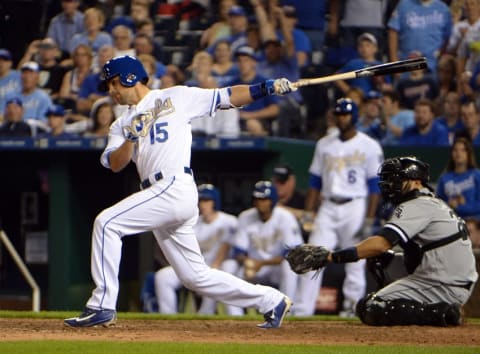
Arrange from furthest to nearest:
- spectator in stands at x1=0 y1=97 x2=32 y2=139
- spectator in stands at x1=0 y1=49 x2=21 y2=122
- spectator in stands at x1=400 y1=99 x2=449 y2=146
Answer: spectator in stands at x1=0 y1=49 x2=21 y2=122
spectator in stands at x1=0 y1=97 x2=32 y2=139
spectator in stands at x1=400 y1=99 x2=449 y2=146

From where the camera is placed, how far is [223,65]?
12.0 meters

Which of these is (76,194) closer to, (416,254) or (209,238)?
(209,238)

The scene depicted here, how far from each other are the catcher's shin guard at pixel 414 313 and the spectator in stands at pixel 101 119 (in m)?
4.98

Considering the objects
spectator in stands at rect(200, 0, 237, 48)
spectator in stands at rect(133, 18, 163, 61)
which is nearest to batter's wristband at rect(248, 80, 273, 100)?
spectator in stands at rect(200, 0, 237, 48)

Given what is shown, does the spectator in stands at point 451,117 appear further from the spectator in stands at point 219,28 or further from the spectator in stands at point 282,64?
the spectator in stands at point 219,28

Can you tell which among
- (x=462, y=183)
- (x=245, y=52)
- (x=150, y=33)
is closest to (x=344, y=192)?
(x=462, y=183)

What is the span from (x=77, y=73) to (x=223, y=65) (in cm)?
171

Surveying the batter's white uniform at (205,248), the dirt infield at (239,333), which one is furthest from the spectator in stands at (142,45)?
the dirt infield at (239,333)

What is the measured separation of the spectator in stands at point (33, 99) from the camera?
11.9 m

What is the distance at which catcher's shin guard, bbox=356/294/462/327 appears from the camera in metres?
7.02

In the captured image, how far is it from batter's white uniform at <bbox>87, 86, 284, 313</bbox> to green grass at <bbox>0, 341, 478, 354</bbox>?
0.64 m

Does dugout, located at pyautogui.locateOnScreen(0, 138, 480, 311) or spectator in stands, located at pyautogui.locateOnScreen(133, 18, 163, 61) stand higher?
spectator in stands, located at pyautogui.locateOnScreen(133, 18, 163, 61)

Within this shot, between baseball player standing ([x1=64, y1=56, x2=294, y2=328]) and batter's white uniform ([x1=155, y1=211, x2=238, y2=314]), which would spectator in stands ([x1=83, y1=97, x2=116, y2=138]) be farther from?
baseball player standing ([x1=64, y1=56, x2=294, y2=328])

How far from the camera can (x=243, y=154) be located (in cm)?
1171
